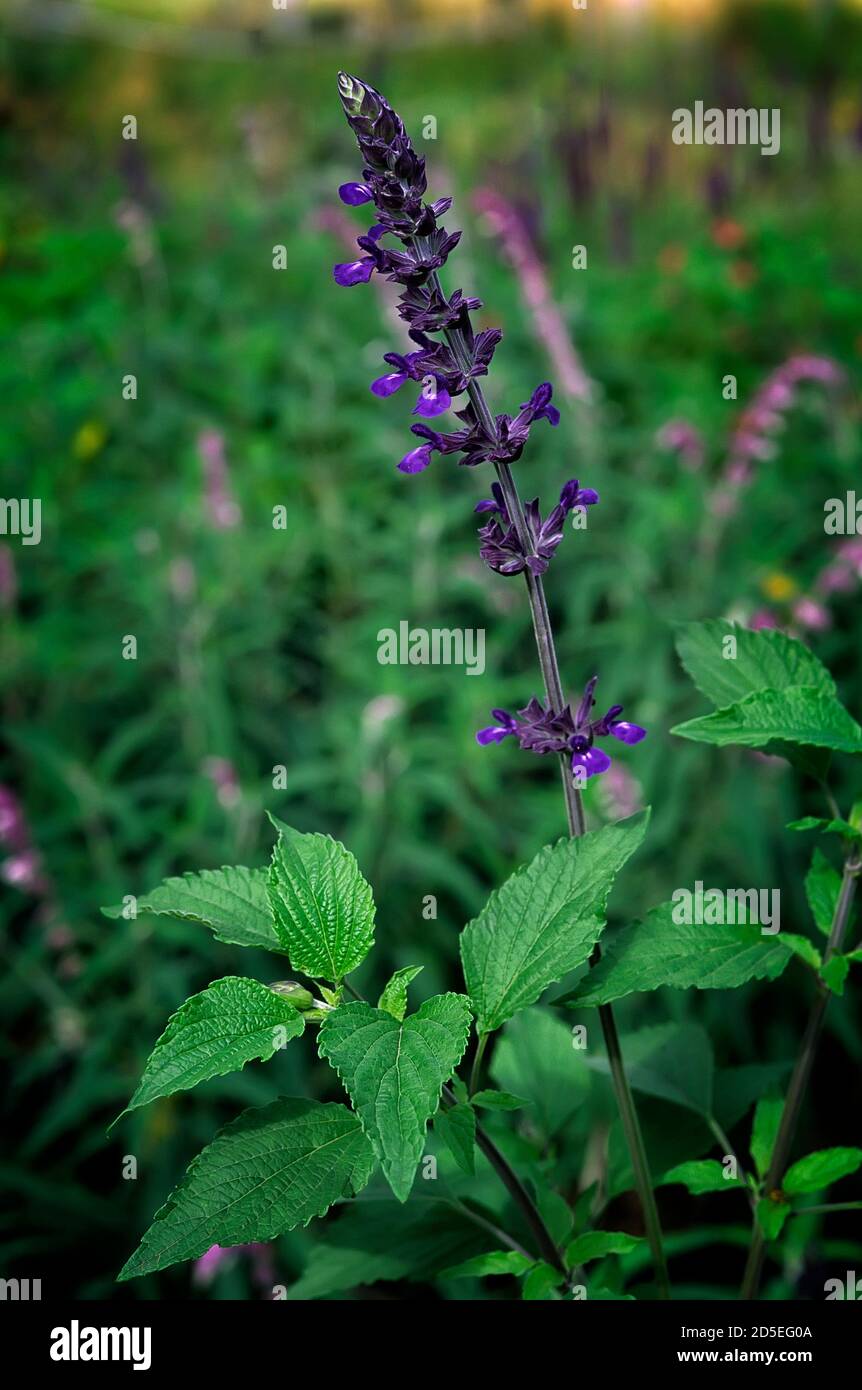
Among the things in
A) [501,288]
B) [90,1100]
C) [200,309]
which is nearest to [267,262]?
[200,309]

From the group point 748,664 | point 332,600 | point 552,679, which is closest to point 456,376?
point 552,679

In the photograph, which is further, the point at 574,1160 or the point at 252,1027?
the point at 574,1160

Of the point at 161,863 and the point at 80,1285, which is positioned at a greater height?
the point at 161,863

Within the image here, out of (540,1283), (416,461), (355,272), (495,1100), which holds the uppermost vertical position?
(355,272)

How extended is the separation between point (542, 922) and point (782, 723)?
0.60 feet

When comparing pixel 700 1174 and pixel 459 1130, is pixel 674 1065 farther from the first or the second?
pixel 459 1130

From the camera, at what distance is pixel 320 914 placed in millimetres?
736

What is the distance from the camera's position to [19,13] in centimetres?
543

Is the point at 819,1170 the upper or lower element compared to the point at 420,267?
lower

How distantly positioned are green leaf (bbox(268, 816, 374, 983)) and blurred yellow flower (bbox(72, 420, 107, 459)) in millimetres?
2496

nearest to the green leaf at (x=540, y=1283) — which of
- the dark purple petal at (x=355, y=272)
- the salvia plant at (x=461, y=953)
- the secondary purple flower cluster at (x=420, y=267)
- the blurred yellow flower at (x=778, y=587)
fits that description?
the salvia plant at (x=461, y=953)

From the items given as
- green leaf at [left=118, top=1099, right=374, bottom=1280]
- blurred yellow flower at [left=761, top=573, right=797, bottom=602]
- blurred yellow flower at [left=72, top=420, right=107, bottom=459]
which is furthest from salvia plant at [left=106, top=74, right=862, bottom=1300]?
blurred yellow flower at [left=72, top=420, right=107, bottom=459]
